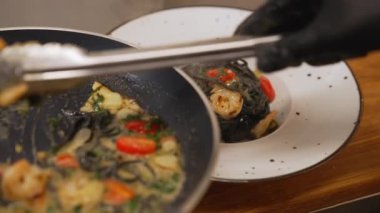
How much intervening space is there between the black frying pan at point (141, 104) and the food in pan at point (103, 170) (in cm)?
2

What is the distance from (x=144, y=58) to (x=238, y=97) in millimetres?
467

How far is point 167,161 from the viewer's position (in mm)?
673

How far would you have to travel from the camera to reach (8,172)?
2.07ft

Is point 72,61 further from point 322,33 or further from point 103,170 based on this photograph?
point 322,33

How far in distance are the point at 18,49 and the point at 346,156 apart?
0.64 m

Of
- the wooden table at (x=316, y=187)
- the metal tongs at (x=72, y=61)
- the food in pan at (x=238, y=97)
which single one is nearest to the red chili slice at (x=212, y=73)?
the food in pan at (x=238, y=97)

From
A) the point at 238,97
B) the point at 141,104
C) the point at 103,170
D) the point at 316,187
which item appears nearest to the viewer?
the point at 103,170

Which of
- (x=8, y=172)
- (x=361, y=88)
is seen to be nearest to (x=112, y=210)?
(x=8, y=172)

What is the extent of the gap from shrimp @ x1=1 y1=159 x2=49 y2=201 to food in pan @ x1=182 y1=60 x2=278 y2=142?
41 cm

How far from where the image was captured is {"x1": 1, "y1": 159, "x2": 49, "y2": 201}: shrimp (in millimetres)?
617

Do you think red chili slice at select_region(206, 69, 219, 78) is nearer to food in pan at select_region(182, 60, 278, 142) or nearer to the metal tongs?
food in pan at select_region(182, 60, 278, 142)

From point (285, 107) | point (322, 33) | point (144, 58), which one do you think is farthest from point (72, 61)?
point (285, 107)

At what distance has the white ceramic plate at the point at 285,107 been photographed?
0.86 metres

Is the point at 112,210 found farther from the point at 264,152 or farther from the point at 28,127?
the point at 264,152
